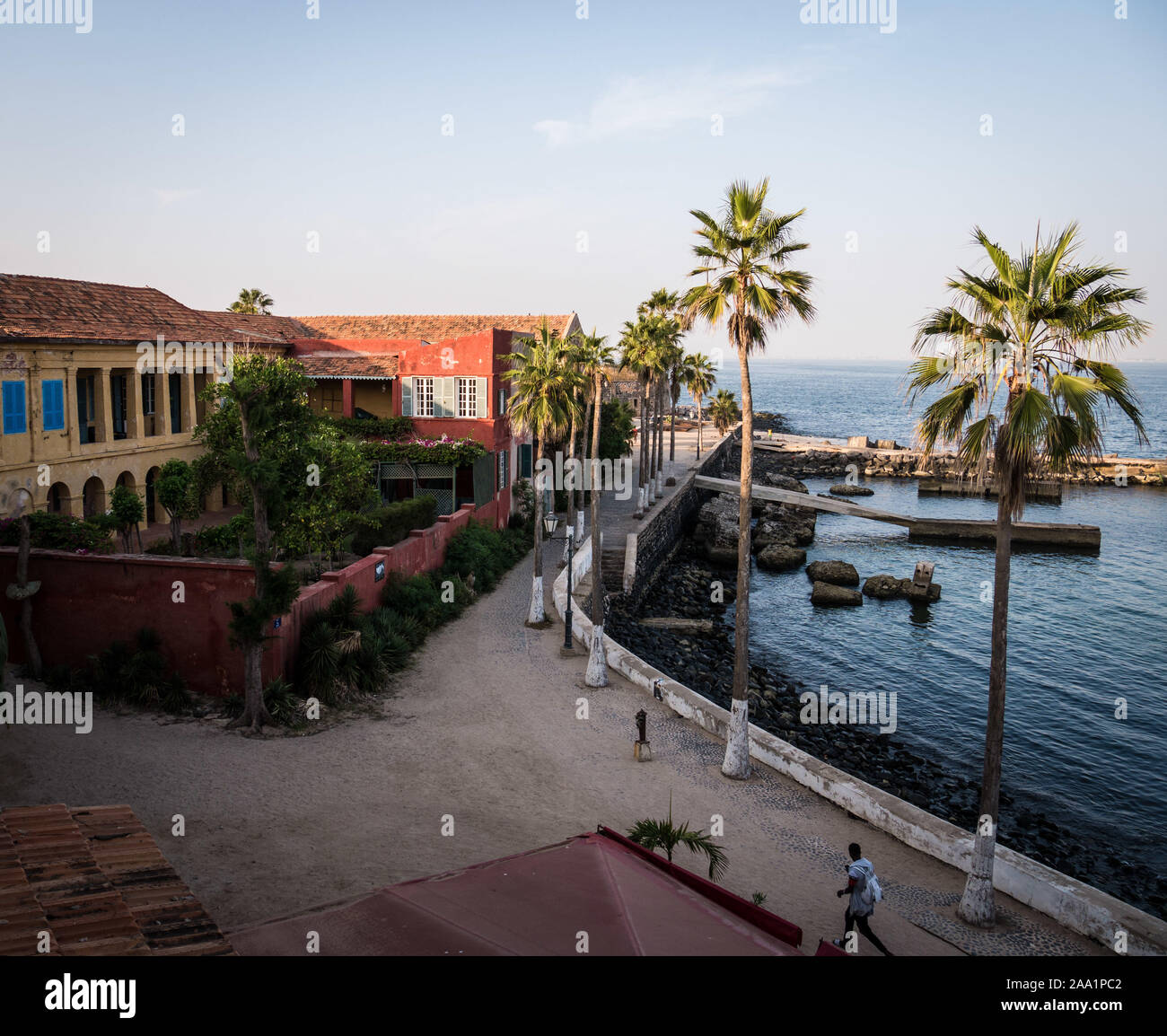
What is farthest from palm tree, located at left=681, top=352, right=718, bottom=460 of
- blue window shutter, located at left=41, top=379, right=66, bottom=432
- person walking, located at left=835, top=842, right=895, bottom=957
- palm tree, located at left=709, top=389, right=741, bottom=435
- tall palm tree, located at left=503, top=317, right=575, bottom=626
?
person walking, located at left=835, top=842, right=895, bottom=957

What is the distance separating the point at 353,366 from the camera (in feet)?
122

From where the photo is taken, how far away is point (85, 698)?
60.9 ft

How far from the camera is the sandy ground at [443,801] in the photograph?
12812 millimetres

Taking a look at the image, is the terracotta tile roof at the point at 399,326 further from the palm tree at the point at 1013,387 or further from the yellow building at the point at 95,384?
the palm tree at the point at 1013,387

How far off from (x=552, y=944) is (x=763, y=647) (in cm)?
2718

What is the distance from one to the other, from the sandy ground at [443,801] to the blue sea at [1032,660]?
30.6 feet

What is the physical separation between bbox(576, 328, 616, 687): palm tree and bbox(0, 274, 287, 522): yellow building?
12.8 metres

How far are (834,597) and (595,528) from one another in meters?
17.2

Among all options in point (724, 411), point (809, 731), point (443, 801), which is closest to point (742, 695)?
point (443, 801)

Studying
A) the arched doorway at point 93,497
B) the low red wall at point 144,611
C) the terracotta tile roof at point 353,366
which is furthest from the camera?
the terracotta tile roof at point 353,366

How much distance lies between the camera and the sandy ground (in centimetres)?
1281

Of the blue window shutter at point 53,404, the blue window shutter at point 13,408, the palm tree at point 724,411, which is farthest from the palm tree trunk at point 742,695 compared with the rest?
the palm tree at point 724,411
